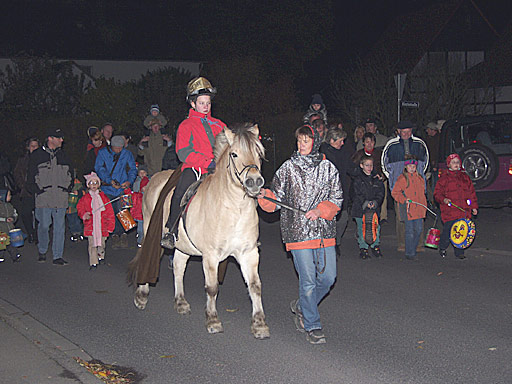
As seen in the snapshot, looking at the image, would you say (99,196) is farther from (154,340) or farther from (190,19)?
(190,19)

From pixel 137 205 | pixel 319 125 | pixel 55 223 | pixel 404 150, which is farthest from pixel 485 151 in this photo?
pixel 55 223

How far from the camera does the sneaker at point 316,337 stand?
23.7ft

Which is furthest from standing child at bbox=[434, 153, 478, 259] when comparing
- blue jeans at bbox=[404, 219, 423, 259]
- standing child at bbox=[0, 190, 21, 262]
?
standing child at bbox=[0, 190, 21, 262]

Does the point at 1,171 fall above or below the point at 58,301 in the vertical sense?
above

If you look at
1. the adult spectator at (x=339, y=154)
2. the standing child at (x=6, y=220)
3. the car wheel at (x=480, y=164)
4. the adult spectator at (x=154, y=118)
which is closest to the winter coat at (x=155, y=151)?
the adult spectator at (x=154, y=118)


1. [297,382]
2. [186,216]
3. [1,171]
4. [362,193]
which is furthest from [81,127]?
[297,382]

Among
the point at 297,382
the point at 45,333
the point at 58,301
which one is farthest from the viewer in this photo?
the point at 58,301

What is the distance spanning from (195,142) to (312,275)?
213cm

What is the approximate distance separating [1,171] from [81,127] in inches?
720

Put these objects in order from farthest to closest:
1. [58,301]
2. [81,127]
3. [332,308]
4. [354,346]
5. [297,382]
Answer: [81,127] → [58,301] → [332,308] → [354,346] → [297,382]

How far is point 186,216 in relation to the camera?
8.23 m

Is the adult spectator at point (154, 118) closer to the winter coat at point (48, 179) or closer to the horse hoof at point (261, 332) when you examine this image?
the winter coat at point (48, 179)

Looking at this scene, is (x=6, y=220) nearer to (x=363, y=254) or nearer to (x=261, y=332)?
(x=363, y=254)

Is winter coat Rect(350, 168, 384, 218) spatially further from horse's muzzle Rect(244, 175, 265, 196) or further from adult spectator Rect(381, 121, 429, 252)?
horse's muzzle Rect(244, 175, 265, 196)
